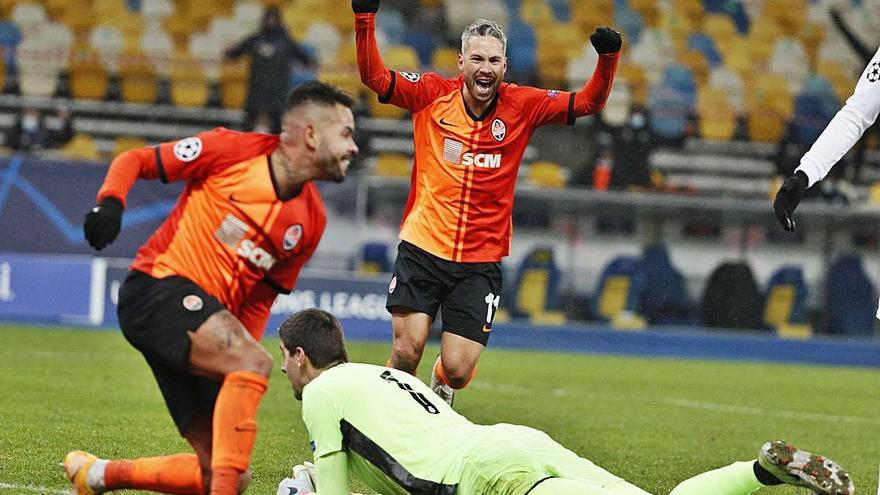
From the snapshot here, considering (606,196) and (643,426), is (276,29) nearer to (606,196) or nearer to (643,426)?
(606,196)

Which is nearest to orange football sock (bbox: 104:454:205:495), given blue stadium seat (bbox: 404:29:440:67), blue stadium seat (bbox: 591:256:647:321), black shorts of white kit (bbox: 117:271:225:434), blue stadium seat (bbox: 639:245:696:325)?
black shorts of white kit (bbox: 117:271:225:434)

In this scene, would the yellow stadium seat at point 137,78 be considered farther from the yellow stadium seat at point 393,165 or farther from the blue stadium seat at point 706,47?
the blue stadium seat at point 706,47

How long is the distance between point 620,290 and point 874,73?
1154 cm

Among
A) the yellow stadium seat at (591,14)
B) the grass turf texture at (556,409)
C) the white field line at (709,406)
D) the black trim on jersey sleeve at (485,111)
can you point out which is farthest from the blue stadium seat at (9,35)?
the black trim on jersey sleeve at (485,111)

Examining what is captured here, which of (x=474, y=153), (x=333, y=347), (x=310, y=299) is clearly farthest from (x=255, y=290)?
(x=310, y=299)

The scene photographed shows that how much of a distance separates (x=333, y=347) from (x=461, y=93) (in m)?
2.65

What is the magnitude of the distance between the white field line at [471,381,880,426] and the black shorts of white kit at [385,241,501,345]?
4270 mm

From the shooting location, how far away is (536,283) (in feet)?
53.7

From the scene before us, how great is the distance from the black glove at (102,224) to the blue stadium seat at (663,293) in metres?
12.2

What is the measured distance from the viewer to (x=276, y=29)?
17.8 meters

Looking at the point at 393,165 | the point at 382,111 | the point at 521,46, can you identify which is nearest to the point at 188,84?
the point at 382,111

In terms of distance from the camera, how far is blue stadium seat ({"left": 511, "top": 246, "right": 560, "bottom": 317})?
53.4 feet

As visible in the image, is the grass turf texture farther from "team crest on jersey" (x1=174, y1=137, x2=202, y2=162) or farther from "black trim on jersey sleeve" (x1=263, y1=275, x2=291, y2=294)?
"team crest on jersey" (x1=174, y1=137, x2=202, y2=162)

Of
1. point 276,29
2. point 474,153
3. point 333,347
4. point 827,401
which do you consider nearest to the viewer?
point 333,347
